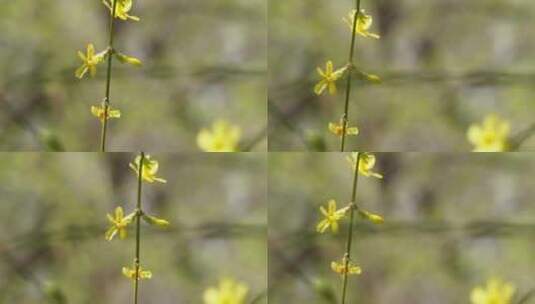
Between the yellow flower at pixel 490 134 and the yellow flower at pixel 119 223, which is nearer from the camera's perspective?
the yellow flower at pixel 119 223

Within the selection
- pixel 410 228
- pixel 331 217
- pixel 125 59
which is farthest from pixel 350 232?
pixel 125 59

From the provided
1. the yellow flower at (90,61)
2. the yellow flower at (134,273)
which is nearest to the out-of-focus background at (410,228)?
the yellow flower at (134,273)

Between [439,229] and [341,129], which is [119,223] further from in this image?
[439,229]

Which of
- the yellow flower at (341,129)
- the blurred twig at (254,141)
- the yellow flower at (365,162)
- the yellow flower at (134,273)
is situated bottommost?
the yellow flower at (134,273)

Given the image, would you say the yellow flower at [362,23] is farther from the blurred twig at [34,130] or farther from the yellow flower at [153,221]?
the blurred twig at [34,130]

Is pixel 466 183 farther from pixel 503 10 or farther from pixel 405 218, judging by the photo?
pixel 503 10

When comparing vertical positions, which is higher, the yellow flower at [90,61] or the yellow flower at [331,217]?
the yellow flower at [90,61]
